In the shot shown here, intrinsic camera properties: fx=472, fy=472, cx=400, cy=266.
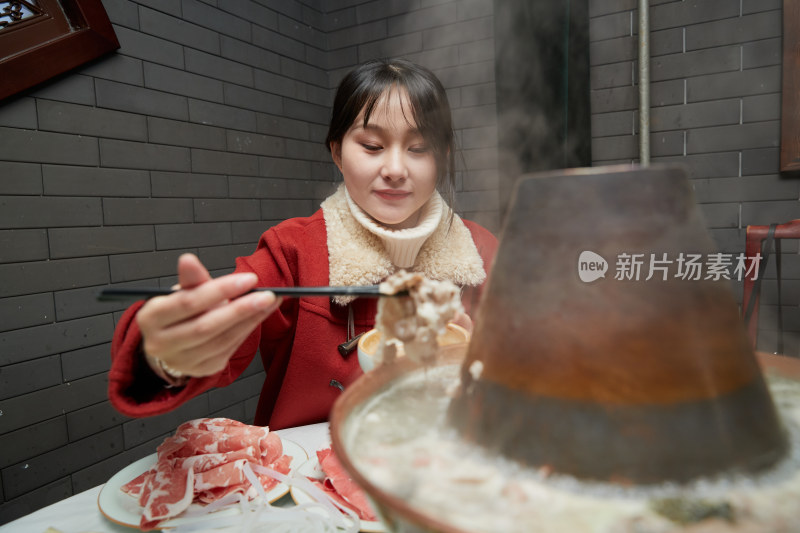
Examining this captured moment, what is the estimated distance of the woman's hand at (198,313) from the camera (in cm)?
84

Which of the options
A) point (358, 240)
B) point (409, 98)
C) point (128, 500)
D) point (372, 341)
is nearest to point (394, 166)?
point (409, 98)

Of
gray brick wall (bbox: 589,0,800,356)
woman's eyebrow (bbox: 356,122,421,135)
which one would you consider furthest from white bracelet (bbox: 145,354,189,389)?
gray brick wall (bbox: 589,0,800,356)

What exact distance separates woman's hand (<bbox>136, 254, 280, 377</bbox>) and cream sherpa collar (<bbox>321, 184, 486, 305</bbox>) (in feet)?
3.26

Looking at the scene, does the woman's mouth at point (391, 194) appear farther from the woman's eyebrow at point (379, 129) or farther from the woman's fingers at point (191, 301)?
the woman's fingers at point (191, 301)

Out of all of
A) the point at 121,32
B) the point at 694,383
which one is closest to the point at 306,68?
the point at 121,32

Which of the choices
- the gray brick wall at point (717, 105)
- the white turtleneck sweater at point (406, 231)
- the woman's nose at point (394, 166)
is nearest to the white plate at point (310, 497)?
the white turtleneck sweater at point (406, 231)

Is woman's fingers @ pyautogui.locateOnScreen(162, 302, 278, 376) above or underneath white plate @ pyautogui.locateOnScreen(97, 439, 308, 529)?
above

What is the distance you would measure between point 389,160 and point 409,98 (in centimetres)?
26

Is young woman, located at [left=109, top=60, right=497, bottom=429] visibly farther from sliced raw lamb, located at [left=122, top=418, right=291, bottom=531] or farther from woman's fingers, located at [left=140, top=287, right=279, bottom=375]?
woman's fingers, located at [left=140, top=287, right=279, bottom=375]

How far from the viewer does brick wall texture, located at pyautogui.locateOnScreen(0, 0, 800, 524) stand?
262 cm

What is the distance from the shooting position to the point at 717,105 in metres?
3.35

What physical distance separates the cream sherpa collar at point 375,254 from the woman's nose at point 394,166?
316 millimetres

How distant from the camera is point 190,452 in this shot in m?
1.29

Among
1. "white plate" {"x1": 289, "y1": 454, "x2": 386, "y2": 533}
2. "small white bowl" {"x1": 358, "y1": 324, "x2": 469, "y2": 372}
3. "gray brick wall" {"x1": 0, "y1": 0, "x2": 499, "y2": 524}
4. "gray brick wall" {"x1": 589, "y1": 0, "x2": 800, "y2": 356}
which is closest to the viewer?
"white plate" {"x1": 289, "y1": 454, "x2": 386, "y2": 533}
